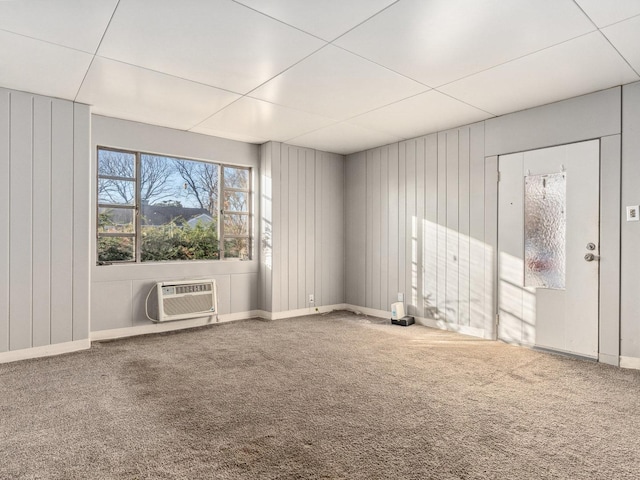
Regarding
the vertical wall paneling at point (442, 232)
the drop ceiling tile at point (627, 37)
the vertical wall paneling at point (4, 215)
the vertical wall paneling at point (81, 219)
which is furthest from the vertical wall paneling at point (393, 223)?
the vertical wall paneling at point (4, 215)

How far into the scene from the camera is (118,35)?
8.46ft

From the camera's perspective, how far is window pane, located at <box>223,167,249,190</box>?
5406 millimetres

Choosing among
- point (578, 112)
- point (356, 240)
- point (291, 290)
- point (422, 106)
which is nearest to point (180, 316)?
point (291, 290)

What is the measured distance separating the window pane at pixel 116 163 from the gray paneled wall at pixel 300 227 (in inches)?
69.0

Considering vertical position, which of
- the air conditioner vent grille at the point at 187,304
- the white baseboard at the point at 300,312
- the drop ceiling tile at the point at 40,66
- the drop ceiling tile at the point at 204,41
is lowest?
the white baseboard at the point at 300,312

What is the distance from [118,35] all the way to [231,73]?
33.9 inches

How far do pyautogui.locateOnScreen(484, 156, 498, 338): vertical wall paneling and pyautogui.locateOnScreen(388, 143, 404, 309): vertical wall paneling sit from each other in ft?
4.25

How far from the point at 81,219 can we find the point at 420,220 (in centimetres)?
402

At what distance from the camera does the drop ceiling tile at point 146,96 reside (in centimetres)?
321

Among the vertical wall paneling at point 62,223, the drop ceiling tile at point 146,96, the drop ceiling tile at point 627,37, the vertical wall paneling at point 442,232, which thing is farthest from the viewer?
the vertical wall paneling at point 442,232

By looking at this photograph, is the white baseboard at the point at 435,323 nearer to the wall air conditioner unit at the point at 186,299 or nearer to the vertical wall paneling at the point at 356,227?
the vertical wall paneling at the point at 356,227

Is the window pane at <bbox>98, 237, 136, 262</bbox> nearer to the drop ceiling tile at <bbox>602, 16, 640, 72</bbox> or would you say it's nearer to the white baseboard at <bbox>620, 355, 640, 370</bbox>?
the drop ceiling tile at <bbox>602, 16, 640, 72</bbox>

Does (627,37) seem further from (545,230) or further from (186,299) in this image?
(186,299)

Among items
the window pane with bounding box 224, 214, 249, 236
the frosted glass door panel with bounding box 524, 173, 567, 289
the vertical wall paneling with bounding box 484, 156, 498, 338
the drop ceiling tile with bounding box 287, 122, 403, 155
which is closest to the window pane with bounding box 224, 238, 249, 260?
the window pane with bounding box 224, 214, 249, 236
